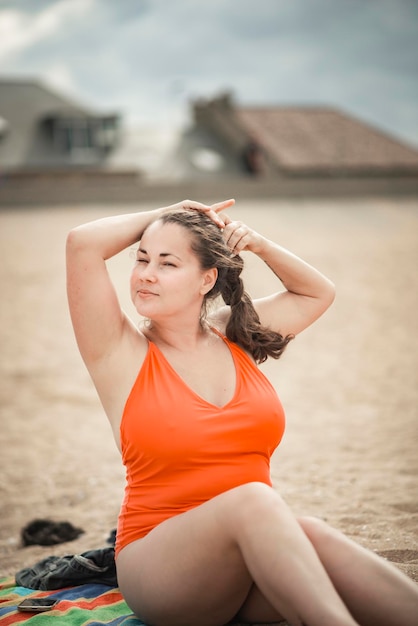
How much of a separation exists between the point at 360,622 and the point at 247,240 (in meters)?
1.31

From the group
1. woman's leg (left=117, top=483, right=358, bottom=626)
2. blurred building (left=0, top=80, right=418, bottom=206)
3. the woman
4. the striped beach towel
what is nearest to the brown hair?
the woman

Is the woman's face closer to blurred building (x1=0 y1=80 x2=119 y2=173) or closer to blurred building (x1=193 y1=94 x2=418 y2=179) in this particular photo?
blurred building (x1=0 y1=80 x2=119 y2=173)

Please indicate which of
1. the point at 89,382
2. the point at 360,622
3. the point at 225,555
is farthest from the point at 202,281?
the point at 89,382

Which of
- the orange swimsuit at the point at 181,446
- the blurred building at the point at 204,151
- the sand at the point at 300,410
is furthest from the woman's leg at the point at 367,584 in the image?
the blurred building at the point at 204,151

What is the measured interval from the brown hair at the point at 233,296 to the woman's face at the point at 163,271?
6cm

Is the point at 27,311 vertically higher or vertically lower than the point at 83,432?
lower

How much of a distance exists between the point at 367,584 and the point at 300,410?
4.94 meters

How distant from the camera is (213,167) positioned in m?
→ 30.8

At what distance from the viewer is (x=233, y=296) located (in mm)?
2605

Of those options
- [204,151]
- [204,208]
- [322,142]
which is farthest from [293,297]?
[322,142]

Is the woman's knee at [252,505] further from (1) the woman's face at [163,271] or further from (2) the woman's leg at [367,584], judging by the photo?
(1) the woman's face at [163,271]

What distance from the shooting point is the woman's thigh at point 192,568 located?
6.42 ft

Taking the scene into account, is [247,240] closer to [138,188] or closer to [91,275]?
[91,275]

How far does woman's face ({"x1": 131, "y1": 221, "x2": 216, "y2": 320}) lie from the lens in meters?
2.32
